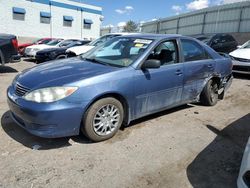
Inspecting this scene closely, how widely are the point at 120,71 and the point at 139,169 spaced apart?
1.47m

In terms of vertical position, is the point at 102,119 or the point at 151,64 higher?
the point at 151,64

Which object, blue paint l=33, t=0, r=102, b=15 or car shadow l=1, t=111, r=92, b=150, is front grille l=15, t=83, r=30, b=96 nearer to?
car shadow l=1, t=111, r=92, b=150

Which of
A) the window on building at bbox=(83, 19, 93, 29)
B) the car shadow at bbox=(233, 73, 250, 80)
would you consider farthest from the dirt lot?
the window on building at bbox=(83, 19, 93, 29)

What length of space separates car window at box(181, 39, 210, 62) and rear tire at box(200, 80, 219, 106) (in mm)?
627

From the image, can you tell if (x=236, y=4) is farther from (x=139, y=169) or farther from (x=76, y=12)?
(x=139, y=169)

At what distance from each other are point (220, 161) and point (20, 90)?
2.90 meters

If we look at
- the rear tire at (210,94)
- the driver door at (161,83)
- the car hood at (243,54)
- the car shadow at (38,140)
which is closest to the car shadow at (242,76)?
the car hood at (243,54)

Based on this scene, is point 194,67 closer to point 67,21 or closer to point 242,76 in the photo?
point 242,76

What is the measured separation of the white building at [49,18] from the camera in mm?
24297

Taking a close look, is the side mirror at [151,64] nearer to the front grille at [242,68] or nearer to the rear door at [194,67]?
the rear door at [194,67]

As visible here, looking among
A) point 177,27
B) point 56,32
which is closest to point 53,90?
point 56,32

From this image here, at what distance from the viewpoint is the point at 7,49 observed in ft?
30.0

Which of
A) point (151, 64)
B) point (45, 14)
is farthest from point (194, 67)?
point (45, 14)

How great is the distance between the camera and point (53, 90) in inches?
136
